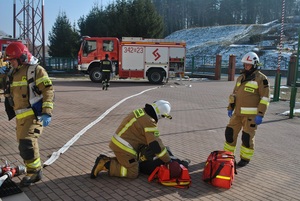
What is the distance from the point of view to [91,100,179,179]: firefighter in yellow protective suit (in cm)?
439

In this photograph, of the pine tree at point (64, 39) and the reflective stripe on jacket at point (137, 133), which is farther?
the pine tree at point (64, 39)

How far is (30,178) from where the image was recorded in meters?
4.25

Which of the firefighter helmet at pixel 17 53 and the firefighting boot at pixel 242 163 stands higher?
the firefighter helmet at pixel 17 53

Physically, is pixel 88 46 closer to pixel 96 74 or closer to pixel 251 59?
pixel 96 74

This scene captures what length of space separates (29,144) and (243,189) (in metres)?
2.96

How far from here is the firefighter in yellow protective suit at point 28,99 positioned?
4.18 meters

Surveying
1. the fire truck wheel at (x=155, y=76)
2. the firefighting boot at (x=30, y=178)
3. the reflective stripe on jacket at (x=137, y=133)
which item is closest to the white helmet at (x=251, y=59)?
the reflective stripe on jacket at (x=137, y=133)

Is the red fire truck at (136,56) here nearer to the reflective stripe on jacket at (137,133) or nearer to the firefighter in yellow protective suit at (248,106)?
the firefighter in yellow protective suit at (248,106)

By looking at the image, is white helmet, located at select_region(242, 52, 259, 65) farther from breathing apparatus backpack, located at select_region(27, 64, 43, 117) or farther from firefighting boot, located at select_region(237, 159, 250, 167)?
breathing apparatus backpack, located at select_region(27, 64, 43, 117)

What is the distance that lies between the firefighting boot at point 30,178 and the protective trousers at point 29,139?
0.14ft

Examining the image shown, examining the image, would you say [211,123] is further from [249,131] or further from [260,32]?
[260,32]

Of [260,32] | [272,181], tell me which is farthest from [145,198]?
[260,32]

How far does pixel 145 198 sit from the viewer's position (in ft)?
13.3

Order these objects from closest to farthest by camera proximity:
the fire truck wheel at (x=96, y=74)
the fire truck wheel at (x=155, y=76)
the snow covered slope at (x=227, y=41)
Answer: the fire truck wheel at (x=96, y=74)
the fire truck wheel at (x=155, y=76)
the snow covered slope at (x=227, y=41)
